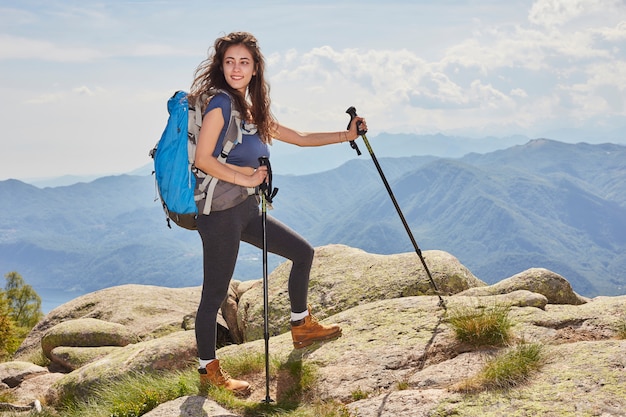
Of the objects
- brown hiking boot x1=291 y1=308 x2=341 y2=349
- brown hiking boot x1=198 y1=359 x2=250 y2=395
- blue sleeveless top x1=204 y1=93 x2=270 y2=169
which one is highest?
blue sleeveless top x1=204 y1=93 x2=270 y2=169

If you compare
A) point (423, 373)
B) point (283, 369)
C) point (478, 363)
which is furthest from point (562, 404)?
point (283, 369)

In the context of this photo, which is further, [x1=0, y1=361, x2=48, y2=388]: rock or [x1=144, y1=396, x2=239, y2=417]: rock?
[x1=0, y1=361, x2=48, y2=388]: rock

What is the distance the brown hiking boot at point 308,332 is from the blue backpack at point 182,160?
9.62ft

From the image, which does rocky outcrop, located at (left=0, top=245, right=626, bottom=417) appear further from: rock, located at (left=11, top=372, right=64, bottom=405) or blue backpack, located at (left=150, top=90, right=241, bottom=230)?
blue backpack, located at (left=150, top=90, right=241, bottom=230)

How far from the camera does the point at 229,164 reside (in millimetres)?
6988

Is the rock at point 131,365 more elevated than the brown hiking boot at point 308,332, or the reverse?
the brown hiking boot at point 308,332

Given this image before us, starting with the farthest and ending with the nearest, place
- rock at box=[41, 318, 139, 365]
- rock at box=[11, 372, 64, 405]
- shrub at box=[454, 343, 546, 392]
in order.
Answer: rock at box=[41, 318, 139, 365], rock at box=[11, 372, 64, 405], shrub at box=[454, 343, 546, 392]

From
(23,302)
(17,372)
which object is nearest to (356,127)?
(17,372)

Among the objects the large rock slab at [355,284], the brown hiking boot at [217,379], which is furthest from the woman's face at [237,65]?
the large rock slab at [355,284]

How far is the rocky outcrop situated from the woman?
1080mm

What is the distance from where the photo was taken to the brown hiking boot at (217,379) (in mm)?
7707

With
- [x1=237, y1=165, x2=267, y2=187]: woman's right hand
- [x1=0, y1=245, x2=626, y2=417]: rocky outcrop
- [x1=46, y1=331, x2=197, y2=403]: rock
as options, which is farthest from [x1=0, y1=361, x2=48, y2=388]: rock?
[x1=237, y1=165, x2=267, y2=187]: woman's right hand

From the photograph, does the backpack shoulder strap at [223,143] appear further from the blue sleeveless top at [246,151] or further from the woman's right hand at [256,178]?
the woman's right hand at [256,178]

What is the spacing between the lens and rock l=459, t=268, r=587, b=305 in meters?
11.6
